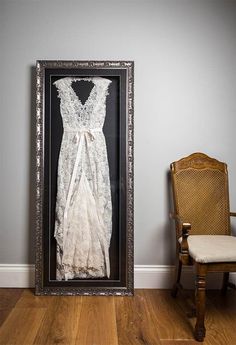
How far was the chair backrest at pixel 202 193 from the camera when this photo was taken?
8.14 ft

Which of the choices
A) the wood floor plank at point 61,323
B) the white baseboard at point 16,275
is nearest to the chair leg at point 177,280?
the wood floor plank at point 61,323

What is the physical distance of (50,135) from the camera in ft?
8.33

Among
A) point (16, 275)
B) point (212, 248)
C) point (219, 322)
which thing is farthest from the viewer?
point (16, 275)

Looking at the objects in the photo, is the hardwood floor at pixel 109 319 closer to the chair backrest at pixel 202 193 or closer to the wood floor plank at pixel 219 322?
the wood floor plank at pixel 219 322

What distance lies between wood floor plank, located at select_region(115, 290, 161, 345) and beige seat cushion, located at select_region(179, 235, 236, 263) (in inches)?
21.7

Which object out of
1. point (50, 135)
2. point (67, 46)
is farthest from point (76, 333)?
point (67, 46)

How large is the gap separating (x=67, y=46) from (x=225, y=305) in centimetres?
247

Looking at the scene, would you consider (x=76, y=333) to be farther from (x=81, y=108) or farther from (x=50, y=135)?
(x=81, y=108)

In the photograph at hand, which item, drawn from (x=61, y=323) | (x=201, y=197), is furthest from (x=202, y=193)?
(x=61, y=323)

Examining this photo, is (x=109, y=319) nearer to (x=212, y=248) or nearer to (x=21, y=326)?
(x=21, y=326)

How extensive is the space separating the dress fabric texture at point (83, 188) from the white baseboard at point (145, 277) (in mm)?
315

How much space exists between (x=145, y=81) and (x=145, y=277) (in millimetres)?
1696

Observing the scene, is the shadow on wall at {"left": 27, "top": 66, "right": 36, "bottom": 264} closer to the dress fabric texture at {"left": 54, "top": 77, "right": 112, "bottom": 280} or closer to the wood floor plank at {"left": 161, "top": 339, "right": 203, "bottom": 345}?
the dress fabric texture at {"left": 54, "top": 77, "right": 112, "bottom": 280}

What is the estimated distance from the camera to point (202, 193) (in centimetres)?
251
